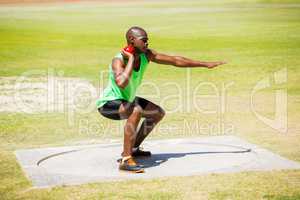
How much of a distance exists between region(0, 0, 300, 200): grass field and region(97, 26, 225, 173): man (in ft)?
2.17

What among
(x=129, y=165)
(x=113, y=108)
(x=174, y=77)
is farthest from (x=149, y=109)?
(x=174, y=77)

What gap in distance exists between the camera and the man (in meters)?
7.39

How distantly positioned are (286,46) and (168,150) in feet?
43.3

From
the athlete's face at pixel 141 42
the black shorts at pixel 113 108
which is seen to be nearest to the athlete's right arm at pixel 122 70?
the athlete's face at pixel 141 42

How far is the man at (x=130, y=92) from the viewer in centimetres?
739

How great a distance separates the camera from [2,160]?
825cm

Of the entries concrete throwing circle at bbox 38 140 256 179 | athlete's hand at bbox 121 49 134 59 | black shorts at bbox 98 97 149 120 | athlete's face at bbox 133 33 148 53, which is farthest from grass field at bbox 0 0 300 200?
athlete's face at bbox 133 33 148 53

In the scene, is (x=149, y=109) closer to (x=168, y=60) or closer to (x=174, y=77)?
(x=168, y=60)

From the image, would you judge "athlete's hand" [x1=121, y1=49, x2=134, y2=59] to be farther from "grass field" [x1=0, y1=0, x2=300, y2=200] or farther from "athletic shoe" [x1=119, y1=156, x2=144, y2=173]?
"grass field" [x1=0, y1=0, x2=300, y2=200]

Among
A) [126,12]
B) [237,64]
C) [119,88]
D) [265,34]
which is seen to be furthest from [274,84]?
[126,12]

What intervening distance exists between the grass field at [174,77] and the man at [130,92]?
66 centimetres

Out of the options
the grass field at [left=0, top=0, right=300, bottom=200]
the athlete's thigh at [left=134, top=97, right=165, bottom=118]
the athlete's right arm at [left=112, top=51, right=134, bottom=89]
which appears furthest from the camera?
the athlete's thigh at [left=134, top=97, right=165, bottom=118]

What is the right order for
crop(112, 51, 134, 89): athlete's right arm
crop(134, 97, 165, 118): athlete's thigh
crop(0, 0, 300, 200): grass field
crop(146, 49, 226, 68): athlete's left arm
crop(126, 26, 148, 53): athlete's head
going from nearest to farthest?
crop(0, 0, 300, 200): grass field, crop(112, 51, 134, 89): athlete's right arm, crop(126, 26, 148, 53): athlete's head, crop(146, 49, 226, 68): athlete's left arm, crop(134, 97, 165, 118): athlete's thigh

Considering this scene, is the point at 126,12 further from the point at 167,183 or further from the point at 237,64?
the point at 167,183
